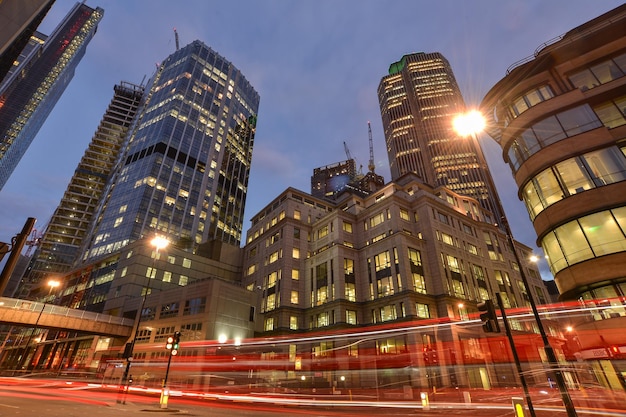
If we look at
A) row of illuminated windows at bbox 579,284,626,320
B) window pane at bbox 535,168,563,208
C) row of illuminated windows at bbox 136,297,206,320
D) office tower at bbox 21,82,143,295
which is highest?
office tower at bbox 21,82,143,295

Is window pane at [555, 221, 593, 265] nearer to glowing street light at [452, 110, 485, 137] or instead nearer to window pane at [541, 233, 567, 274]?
window pane at [541, 233, 567, 274]

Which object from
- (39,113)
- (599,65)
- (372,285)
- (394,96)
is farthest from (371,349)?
(39,113)

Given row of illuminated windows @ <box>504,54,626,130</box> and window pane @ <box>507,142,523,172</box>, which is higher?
row of illuminated windows @ <box>504,54,626,130</box>

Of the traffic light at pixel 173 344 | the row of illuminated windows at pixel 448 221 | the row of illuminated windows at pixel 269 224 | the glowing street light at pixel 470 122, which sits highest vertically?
the row of illuminated windows at pixel 269 224

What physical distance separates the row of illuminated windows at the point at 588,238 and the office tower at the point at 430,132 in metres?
127

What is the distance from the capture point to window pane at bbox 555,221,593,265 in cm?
2094

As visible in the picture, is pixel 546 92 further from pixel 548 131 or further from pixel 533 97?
pixel 548 131

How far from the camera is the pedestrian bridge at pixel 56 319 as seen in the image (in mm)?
40219

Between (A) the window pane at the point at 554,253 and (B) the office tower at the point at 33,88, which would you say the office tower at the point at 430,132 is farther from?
(B) the office tower at the point at 33,88

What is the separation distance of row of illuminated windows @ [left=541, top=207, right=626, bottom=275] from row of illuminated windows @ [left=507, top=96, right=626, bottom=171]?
6.98 meters

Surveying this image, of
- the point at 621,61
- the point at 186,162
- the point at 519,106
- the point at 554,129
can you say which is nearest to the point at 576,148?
the point at 554,129

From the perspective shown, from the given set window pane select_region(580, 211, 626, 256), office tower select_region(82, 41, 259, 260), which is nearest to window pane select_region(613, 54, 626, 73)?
window pane select_region(580, 211, 626, 256)

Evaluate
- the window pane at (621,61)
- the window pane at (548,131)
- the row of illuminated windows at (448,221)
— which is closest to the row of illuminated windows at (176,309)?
the row of illuminated windows at (448,221)

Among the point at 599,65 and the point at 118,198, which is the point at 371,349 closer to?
the point at 599,65
